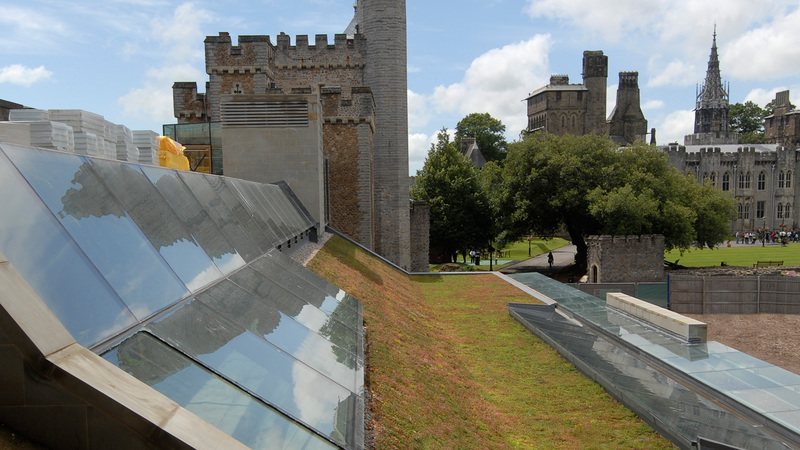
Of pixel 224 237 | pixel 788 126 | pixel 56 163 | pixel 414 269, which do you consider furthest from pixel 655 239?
pixel 788 126

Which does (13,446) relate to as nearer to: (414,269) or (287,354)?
(287,354)

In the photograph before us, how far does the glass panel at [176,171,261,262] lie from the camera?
677 centimetres

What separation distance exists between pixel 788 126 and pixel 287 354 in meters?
90.0

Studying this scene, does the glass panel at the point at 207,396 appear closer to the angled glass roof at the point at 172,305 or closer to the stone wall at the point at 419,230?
the angled glass roof at the point at 172,305

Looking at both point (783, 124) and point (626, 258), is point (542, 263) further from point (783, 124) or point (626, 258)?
point (783, 124)

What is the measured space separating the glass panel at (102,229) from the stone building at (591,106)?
80.5m

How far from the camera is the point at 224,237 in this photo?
6641mm

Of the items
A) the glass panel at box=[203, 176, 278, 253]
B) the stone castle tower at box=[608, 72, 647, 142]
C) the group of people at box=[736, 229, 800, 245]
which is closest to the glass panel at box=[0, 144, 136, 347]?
the glass panel at box=[203, 176, 278, 253]

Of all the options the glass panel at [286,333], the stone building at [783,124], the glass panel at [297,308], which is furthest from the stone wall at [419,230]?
the stone building at [783,124]

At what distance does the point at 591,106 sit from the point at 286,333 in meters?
83.4

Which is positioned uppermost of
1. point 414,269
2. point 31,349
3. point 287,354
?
point 31,349

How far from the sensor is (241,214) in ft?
27.9

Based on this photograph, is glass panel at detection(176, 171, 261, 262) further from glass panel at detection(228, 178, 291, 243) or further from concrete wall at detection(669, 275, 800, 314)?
concrete wall at detection(669, 275, 800, 314)

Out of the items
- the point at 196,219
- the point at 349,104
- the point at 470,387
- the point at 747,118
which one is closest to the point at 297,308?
the point at 196,219
